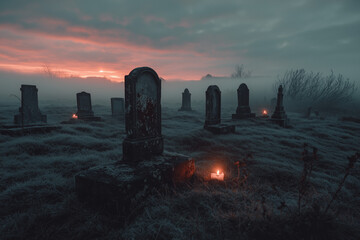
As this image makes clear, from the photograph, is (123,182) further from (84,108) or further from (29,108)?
(84,108)

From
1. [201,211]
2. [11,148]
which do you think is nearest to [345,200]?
[201,211]

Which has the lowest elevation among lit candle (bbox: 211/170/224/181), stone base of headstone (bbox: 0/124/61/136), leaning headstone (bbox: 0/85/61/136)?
lit candle (bbox: 211/170/224/181)

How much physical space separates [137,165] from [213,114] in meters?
7.16

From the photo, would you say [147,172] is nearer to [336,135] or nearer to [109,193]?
[109,193]

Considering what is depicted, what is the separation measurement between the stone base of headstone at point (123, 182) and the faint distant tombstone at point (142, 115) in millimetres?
354

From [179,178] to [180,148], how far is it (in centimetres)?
308

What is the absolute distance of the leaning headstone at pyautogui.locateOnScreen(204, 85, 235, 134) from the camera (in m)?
9.16

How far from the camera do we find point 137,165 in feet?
10.9

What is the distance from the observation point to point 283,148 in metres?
6.97

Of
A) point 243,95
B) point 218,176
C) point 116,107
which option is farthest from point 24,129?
point 243,95

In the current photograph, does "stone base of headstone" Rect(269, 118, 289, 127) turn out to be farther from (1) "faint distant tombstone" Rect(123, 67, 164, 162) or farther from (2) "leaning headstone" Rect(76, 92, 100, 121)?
(2) "leaning headstone" Rect(76, 92, 100, 121)

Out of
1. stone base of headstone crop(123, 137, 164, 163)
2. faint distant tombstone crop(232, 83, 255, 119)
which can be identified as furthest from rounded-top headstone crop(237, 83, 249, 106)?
stone base of headstone crop(123, 137, 164, 163)

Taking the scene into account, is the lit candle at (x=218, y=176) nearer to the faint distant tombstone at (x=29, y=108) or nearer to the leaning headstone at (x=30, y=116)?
the leaning headstone at (x=30, y=116)

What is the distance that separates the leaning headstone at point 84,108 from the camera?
44.1ft
